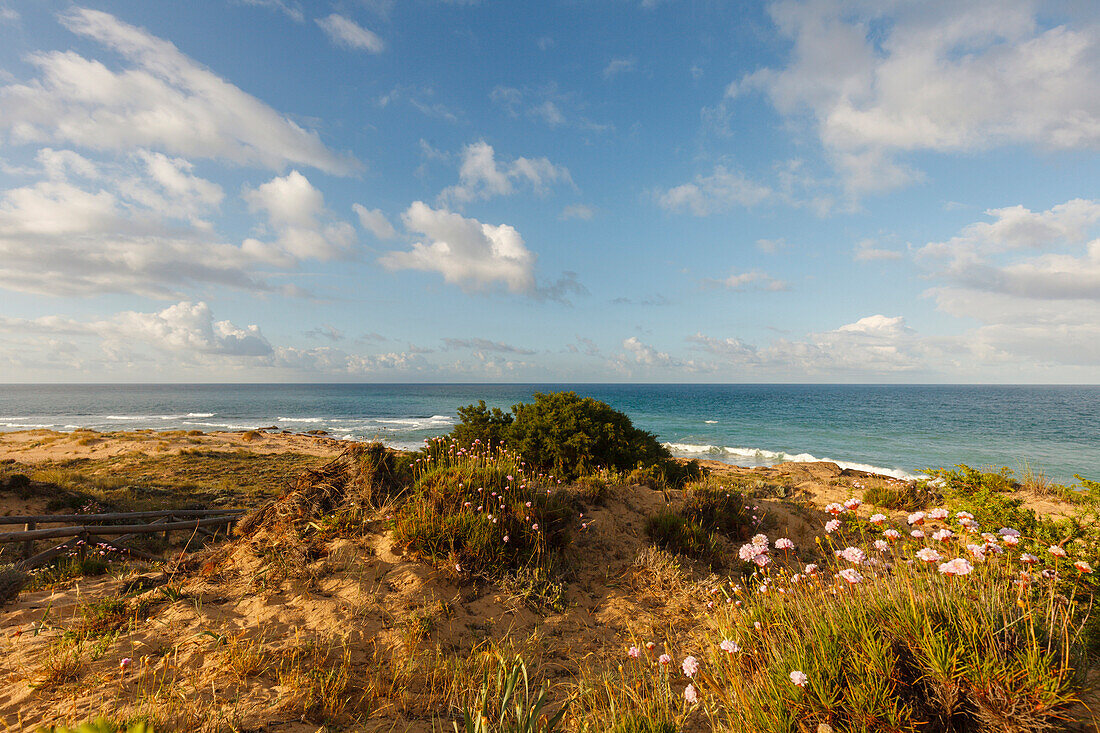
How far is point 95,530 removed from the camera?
31.1ft

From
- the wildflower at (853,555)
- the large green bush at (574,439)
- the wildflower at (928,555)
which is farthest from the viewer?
the large green bush at (574,439)

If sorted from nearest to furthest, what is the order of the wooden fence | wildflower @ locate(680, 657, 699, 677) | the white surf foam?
wildflower @ locate(680, 657, 699, 677) → the wooden fence → the white surf foam

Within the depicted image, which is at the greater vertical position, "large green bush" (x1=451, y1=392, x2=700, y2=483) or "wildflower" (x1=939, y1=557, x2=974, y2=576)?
"wildflower" (x1=939, y1=557, x2=974, y2=576)

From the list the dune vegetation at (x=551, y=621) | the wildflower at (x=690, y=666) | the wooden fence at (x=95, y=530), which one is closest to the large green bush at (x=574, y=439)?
the dune vegetation at (x=551, y=621)

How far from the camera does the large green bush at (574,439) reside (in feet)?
34.8

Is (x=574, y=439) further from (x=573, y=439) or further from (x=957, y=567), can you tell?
(x=957, y=567)

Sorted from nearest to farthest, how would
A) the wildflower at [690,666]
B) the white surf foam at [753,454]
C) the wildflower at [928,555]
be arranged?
the wildflower at [928,555] → the wildflower at [690,666] → the white surf foam at [753,454]

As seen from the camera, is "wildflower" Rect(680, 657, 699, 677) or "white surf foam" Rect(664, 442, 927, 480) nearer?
"wildflower" Rect(680, 657, 699, 677)

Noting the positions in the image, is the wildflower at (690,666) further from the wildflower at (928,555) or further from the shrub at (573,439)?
the shrub at (573,439)

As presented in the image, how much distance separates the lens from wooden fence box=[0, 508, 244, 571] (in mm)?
8344

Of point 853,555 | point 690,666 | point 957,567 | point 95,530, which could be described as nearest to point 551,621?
point 690,666

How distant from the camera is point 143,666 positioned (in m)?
3.50

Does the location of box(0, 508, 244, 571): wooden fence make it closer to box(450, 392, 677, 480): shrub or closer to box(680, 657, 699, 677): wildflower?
box(450, 392, 677, 480): shrub

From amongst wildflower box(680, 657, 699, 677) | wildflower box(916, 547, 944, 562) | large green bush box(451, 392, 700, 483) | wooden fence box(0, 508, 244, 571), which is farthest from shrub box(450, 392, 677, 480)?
wildflower box(916, 547, 944, 562)
